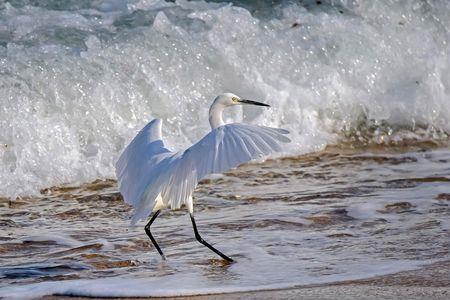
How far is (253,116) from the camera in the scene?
8406 mm

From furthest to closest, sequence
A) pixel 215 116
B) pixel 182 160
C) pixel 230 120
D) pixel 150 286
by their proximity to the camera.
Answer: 1. pixel 230 120
2. pixel 215 116
3. pixel 182 160
4. pixel 150 286

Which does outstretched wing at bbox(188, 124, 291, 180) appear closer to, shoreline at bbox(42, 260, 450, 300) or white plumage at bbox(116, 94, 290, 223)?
white plumage at bbox(116, 94, 290, 223)

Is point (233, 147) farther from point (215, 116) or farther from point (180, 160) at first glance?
point (215, 116)

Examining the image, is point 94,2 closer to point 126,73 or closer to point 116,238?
point 126,73

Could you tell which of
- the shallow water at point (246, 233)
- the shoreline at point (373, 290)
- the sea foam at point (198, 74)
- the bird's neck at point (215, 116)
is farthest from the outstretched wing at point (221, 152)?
the sea foam at point (198, 74)

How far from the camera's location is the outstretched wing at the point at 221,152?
14.4 ft

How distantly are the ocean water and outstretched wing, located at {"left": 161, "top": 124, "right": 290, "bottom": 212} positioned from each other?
0.38m

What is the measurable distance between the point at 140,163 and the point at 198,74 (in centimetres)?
330

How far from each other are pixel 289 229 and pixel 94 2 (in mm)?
4655

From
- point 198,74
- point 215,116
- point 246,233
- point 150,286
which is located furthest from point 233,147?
point 198,74

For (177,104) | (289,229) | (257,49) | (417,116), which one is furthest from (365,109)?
(289,229)

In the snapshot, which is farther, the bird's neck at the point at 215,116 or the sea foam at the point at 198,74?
the sea foam at the point at 198,74

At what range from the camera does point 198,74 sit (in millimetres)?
8516

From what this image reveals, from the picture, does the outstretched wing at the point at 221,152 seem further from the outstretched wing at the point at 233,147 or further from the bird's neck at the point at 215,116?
the bird's neck at the point at 215,116
